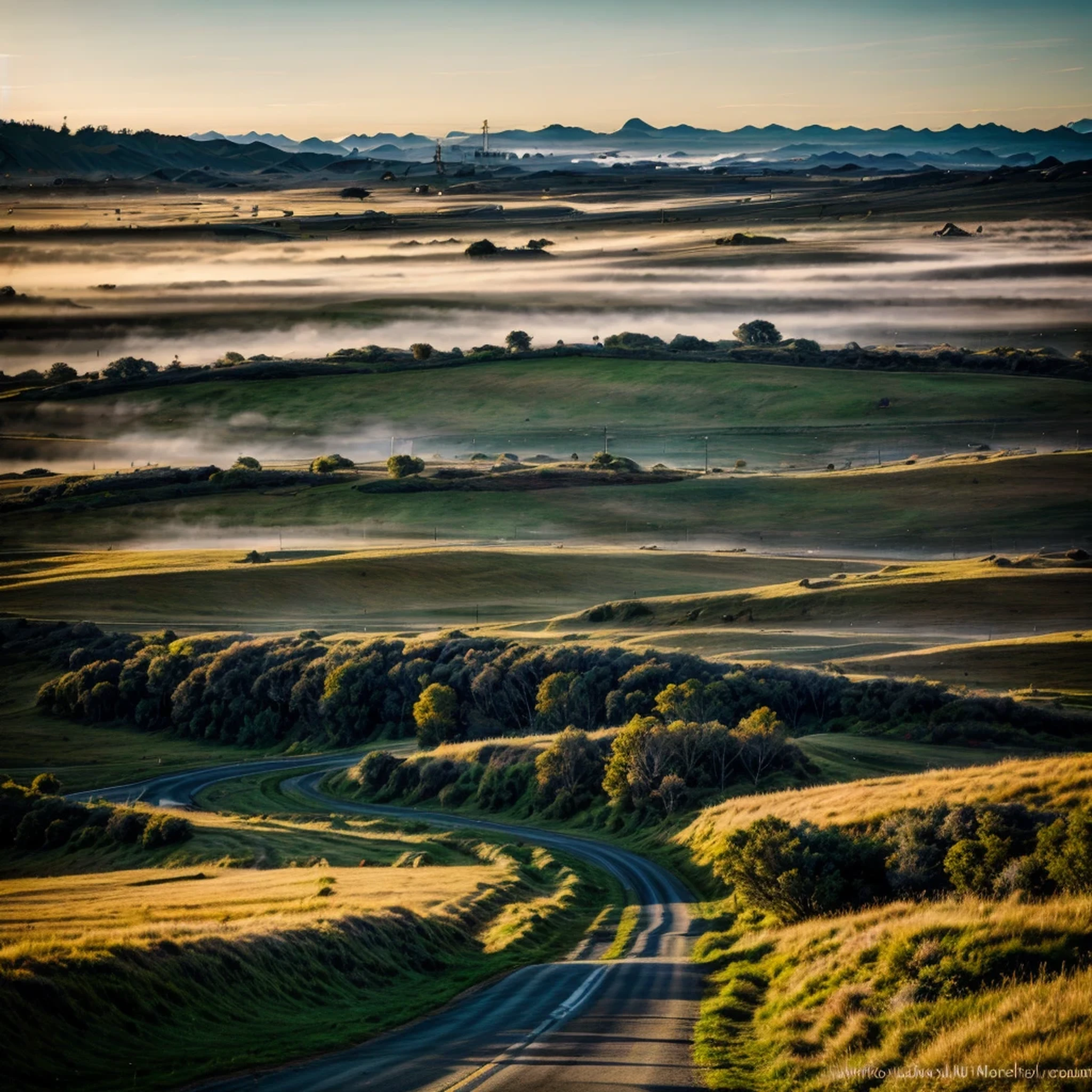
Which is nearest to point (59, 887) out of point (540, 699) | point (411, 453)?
point (540, 699)

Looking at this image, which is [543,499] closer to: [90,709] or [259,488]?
[259,488]

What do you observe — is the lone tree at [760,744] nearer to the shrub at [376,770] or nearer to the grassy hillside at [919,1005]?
the shrub at [376,770]

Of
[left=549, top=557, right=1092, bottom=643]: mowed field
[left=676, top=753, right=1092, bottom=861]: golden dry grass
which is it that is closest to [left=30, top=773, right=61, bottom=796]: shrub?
[left=676, top=753, right=1092, bottom=861]: golden dry grass

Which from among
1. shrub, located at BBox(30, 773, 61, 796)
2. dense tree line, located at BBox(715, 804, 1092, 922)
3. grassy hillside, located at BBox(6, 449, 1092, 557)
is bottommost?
shrub, located at BBox(30, 773, 61, 796)

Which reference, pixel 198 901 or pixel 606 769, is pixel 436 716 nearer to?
pixel 606 769

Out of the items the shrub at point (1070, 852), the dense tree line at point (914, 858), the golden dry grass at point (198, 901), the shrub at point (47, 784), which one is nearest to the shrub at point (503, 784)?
the golden dry grass at point (198, 901)

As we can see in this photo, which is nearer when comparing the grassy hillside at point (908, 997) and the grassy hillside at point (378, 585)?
the grassy hillside at point (908, 997)

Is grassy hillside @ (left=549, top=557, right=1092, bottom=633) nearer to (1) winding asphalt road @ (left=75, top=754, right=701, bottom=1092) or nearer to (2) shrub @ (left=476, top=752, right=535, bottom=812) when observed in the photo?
(2) shrub @ (left=476, top=752, right=535, bottom=812)
